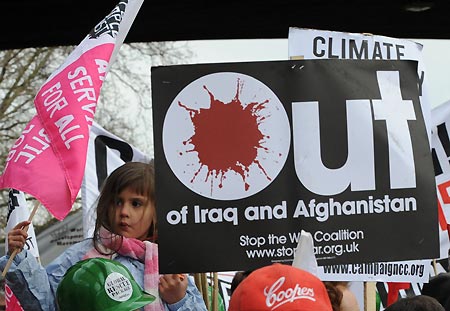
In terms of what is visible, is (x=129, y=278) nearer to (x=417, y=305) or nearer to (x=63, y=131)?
(x=63, y=131)

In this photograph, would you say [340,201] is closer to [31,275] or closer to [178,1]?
[31,275]

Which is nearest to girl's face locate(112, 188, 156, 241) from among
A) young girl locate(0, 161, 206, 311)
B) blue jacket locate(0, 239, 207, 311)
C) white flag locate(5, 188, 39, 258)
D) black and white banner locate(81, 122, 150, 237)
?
young girl locate(0, 161, 206, 311)

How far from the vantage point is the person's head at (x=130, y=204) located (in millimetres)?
3971

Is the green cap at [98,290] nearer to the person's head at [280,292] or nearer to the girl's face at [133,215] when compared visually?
the girl's face at [133,215]

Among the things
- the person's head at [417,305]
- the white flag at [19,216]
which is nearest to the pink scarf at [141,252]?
the person's head at [417,305]

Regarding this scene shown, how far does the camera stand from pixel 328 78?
12.6 feet

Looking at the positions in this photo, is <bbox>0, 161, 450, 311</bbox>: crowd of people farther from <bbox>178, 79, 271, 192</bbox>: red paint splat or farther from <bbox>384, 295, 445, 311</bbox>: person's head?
<bbox>178, 79, 271, 192</bbox>: red paint splat

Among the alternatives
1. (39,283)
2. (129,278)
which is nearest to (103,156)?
(39,283)

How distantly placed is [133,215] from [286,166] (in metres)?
0.61

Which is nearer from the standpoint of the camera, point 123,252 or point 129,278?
point 129,278

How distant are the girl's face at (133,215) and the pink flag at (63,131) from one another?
0.31 m

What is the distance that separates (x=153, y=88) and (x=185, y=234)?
0.50m

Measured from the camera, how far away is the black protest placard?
365 centimetres

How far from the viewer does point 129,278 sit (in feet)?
11.5
